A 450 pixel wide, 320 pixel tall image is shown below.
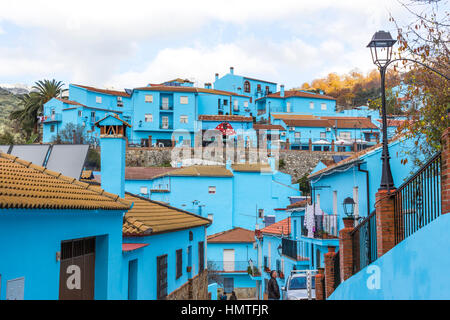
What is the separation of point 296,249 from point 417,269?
61.5 feet

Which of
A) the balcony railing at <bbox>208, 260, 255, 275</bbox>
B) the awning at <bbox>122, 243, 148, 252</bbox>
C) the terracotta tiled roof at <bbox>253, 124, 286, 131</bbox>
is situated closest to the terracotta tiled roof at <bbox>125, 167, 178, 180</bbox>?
the balcony railing at <bbox>208, 260, 255, 275</bbox>

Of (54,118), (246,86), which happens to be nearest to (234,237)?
(54,118)

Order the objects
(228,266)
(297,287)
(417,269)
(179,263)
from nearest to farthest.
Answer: (417,269), (179,263), (297,287), (228,266)

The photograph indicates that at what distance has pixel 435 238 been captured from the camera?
5855mm

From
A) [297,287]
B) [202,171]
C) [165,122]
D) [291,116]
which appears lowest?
[297,287]

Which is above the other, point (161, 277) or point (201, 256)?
point (161, 277)

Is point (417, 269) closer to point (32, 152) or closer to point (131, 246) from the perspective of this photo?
point (131, 246)

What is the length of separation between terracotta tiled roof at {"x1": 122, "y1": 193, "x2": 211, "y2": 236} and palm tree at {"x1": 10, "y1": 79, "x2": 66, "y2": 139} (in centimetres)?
5066

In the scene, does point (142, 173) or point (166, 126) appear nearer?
point (142, 173)

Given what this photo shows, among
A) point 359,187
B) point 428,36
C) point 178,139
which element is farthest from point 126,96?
point 428,36

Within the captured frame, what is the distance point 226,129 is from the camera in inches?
2458

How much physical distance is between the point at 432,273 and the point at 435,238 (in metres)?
0.43
